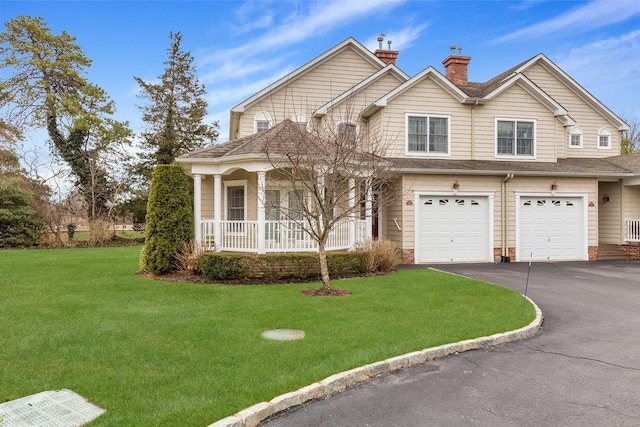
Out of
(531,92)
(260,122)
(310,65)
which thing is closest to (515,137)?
(531,92)

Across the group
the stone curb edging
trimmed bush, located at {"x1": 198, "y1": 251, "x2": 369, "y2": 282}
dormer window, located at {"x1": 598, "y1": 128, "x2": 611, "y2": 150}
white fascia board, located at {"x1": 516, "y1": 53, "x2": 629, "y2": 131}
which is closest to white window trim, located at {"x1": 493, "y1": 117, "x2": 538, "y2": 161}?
white fascia board, located at {"x1": 516, "y1": 53, "x2": 629, "y2": 131}

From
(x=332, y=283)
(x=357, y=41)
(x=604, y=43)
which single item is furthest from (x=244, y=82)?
(x=604, y=43)

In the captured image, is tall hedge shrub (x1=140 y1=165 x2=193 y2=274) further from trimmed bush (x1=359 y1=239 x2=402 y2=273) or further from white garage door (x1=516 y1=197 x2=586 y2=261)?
white garage door (x1=516 y1=197 x2=586 y2=261)

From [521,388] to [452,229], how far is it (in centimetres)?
1167

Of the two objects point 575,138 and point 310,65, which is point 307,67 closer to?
point 310,65

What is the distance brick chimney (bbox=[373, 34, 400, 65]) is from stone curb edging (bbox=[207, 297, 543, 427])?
15590 millimetres

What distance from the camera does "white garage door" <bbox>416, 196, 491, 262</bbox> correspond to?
51.4 ft

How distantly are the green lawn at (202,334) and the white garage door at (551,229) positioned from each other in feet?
22.3

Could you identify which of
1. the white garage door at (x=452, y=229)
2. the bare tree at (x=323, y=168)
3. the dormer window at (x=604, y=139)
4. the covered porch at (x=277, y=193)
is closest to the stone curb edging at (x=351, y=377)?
the bare tree at (x=323, y=168)

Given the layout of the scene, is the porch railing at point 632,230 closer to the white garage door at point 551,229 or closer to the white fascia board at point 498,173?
the white fascia board at point 498,173

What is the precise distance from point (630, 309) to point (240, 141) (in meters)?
11.5

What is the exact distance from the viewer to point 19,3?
92.1ft

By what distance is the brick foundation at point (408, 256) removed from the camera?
1534 centimetres

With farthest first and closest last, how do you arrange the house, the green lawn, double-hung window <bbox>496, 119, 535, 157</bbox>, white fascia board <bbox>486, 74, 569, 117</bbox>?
double-hung window <bbox>496, 119, 535, 157</bbox> < white fascia board <bbox>486, 74, 569, 117</bbox> < the house < the green lawn
